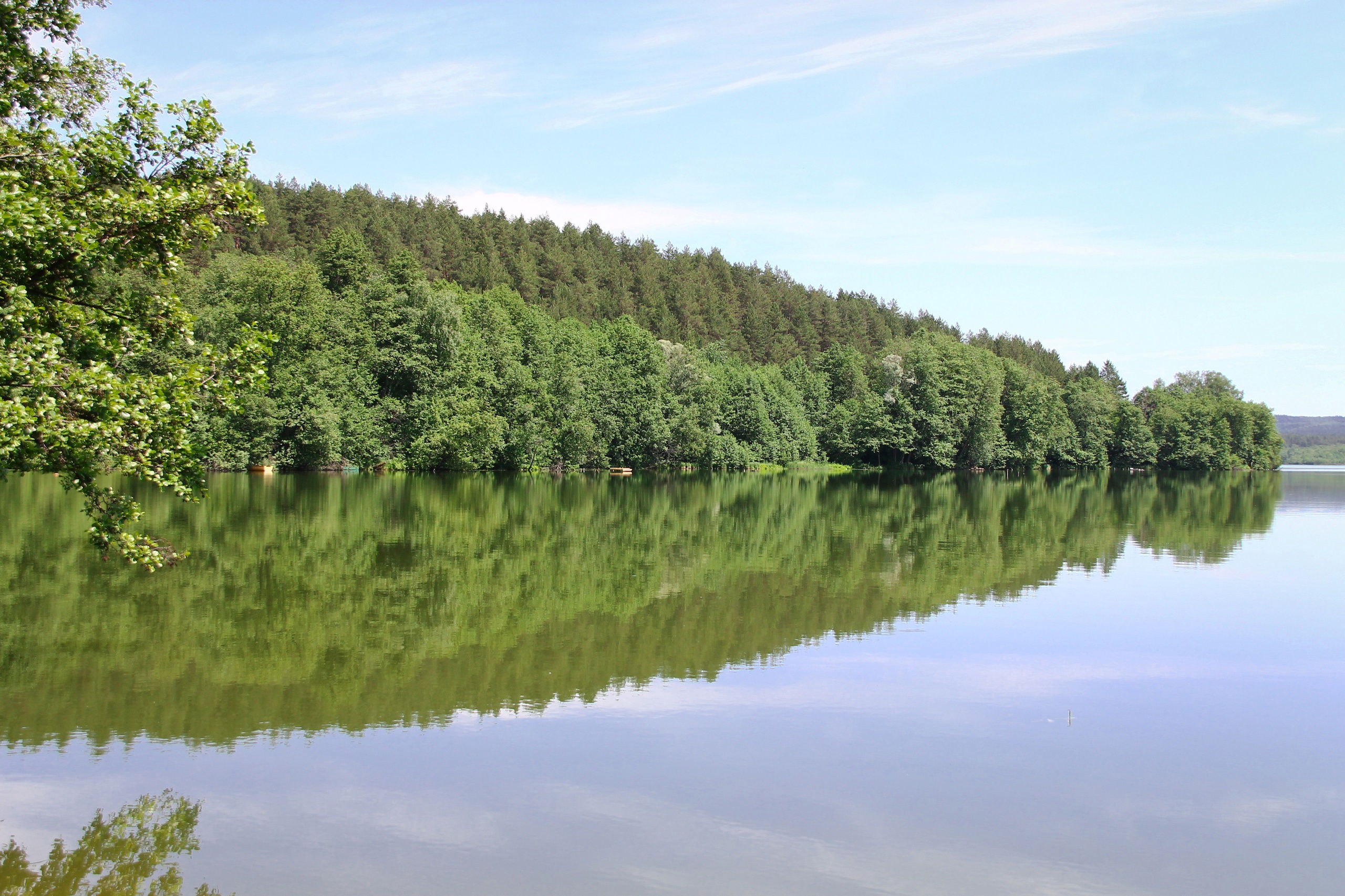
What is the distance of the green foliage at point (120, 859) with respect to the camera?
646 cm

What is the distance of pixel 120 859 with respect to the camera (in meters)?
6.92

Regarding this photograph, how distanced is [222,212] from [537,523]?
2097cm

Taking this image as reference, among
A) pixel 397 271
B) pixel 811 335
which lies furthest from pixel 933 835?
pixel 811 335

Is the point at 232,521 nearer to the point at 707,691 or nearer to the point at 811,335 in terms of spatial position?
the point at 707,691

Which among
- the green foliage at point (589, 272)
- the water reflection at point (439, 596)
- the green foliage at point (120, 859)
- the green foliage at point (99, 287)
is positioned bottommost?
the green foliage at point (120, 859)

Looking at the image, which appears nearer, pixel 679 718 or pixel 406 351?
pixel 679 718

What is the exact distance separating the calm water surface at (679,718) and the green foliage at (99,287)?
8.11 feet

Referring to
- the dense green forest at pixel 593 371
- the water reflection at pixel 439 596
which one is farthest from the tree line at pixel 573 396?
the water reflection at pixel 439 596

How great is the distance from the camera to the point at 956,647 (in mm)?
14414

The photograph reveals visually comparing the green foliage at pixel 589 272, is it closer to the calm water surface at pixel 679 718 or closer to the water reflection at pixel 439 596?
the water reflection at pixel 439 596

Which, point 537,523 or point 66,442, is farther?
point 537,523

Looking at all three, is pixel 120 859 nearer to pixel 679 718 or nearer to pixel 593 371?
pixel 679 718

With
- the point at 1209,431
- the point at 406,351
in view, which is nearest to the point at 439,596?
the point at 406,351

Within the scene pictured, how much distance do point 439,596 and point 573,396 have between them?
58.3m
